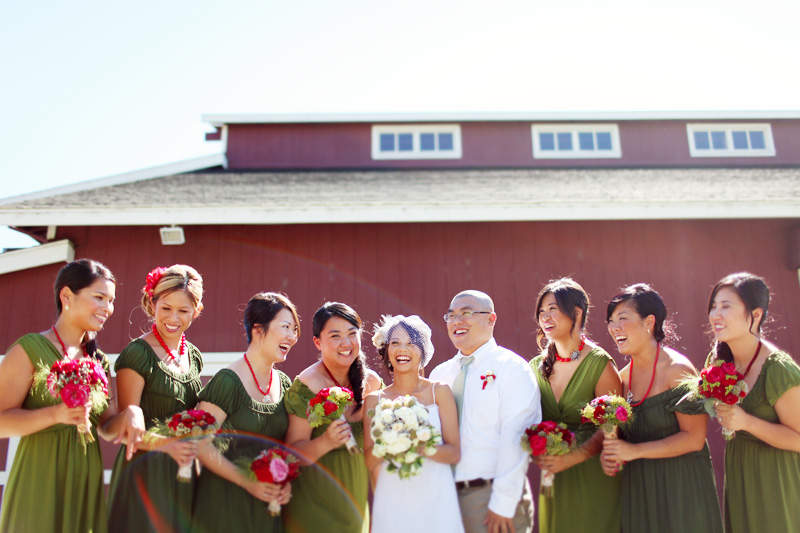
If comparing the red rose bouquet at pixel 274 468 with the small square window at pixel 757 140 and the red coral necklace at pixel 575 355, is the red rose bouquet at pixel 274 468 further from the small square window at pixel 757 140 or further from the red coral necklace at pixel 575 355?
the small square window at pixel 757 140

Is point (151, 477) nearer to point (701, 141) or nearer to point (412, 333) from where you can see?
point (412, 333)

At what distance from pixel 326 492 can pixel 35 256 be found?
571cm

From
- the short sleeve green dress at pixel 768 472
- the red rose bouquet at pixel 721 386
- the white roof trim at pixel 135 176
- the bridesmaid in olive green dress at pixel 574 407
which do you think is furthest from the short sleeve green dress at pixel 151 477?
the white roof trim at pixel 135 176

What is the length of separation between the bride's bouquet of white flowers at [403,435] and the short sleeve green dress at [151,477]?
4.27 feet

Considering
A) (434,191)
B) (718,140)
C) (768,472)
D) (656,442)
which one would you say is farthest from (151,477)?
(718,140)

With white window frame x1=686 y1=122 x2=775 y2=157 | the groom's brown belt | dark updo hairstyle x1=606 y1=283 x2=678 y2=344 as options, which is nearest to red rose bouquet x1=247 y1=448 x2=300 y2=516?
the groom's brown belt

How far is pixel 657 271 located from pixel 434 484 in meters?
5.31

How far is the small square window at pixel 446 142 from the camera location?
12703mm

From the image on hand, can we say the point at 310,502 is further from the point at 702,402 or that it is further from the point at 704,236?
the point at 704,236

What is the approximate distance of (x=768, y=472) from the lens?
3.68 m

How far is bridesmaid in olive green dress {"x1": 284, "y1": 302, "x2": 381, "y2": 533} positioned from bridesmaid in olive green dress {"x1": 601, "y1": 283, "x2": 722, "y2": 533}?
1598 millimetres

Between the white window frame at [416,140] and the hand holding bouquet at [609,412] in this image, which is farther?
the white window frame at [416,140]

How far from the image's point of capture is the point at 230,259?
302 inches

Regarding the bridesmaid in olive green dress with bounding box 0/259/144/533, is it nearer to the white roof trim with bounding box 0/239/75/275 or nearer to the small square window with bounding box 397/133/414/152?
the white roof trim with bounding box 0/239/75/275
